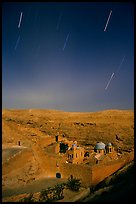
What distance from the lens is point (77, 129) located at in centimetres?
2364

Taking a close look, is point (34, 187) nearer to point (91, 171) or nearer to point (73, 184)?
point (73, 184)

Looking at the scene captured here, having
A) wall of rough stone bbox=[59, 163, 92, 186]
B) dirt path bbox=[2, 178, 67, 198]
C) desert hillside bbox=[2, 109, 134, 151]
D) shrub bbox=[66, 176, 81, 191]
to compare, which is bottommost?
dirt path bbox=[2, 178, 67, 198]

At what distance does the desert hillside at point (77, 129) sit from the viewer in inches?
773

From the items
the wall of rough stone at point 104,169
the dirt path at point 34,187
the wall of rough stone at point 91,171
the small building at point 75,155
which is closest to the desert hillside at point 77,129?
the small building at point 75,155

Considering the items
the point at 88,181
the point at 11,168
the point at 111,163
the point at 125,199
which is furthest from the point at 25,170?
the point at 125,199

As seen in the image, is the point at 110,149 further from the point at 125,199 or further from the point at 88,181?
the point at 125,199

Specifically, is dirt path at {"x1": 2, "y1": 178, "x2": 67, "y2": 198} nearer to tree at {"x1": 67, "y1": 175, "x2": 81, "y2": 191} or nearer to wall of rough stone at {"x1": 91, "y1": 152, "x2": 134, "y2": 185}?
tree at {"x1": 67, "y1": 175, "x2": 81, "y2": 191}

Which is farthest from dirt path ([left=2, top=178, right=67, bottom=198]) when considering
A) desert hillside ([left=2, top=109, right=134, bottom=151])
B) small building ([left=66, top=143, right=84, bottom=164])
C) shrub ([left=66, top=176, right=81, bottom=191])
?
desert hillside ([left=2, top=109, right=134, bottom=151])

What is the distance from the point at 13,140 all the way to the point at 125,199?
13.0 metres

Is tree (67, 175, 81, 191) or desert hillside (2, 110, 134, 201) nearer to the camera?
tree (67, 175, 81, 191)

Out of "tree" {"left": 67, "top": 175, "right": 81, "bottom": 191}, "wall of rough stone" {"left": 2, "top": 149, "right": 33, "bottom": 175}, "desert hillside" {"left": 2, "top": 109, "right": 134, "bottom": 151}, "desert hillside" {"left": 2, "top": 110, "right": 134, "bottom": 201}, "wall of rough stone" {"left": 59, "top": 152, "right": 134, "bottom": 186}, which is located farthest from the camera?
"desert hillside" {"left": 2, "top": 109, "right": 134, "bottom": 151}

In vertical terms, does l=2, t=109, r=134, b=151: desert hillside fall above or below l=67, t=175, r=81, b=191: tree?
above

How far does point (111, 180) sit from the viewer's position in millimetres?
11078

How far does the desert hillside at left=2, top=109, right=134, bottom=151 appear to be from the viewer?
1962 cm
